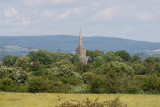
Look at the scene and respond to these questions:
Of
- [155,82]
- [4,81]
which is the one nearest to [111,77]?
[155,82]

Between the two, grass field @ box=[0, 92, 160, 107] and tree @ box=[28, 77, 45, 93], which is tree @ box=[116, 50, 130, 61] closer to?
tree @ box=[28, 77, 45, 93]

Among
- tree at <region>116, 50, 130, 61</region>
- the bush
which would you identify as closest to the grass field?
the bush

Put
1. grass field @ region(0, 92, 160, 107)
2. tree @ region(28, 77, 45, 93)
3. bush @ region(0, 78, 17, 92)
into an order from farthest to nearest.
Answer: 1. bush @ region(0, 78, 17, 92)
2. tree @ region(28, 77, 45, 93)
3. grass field @ region(0, 92, 160, 107)

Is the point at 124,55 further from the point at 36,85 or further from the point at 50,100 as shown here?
the point at 50,100

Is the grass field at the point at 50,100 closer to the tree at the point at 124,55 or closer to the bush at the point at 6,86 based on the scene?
the bush at the point at 6,86

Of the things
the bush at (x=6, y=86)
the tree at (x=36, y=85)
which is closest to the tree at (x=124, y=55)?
the bush at (x=6, y=86)

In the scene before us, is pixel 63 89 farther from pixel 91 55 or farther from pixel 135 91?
pixel 91 55

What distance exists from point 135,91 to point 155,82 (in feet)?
8.58

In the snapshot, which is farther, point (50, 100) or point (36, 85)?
point (36, 85)

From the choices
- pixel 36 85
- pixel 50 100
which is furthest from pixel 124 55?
pixel 50 100

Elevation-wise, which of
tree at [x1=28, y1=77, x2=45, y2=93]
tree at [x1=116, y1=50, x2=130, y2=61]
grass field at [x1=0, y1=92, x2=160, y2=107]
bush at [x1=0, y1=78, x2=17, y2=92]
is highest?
grass field at [x1=0, y1=92, x2=160, y2=107]

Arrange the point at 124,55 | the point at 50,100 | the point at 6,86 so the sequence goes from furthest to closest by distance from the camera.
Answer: the point at 124,55 → the point at 6,86 → the point at 50,100

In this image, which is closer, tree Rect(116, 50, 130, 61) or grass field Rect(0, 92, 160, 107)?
grass field Rect(0, 92, 160, 107)

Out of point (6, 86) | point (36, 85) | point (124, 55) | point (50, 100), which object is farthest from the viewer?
point (124, 55)
